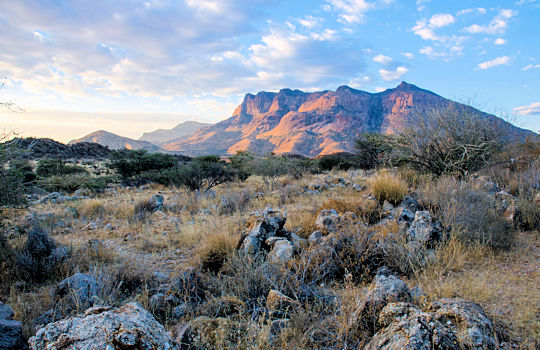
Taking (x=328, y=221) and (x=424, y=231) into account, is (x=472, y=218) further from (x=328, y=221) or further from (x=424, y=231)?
(x=328, y=221)

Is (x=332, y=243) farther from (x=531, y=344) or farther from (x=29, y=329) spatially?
(x=29, y=329)

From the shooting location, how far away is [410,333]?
185 centimetres

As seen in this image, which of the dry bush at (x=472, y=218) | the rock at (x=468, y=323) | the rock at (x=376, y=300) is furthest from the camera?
the dry bush at (x=472, y=218)

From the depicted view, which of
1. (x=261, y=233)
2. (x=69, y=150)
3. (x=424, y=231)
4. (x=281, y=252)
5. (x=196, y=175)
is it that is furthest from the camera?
(x=69, y=150)

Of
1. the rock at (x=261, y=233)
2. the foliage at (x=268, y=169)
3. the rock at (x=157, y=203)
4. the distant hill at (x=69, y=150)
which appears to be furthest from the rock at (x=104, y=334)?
the distant hill at (x=69, y=150)

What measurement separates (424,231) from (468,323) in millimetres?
2626

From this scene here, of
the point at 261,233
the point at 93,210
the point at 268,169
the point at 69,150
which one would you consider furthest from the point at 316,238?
the point at 69,150

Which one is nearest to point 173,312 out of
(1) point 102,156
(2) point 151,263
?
(2) point 151,263

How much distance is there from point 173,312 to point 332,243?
2.53 metres

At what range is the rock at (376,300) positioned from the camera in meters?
2.41

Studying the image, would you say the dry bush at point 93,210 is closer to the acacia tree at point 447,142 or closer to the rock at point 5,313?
the rock at point 5,313

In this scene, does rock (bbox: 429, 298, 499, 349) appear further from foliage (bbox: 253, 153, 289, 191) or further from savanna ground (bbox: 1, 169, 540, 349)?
foliage (bbox: 253, 153, 289, 191)

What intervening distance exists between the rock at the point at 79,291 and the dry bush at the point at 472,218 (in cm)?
514

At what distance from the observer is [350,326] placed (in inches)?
94.1
